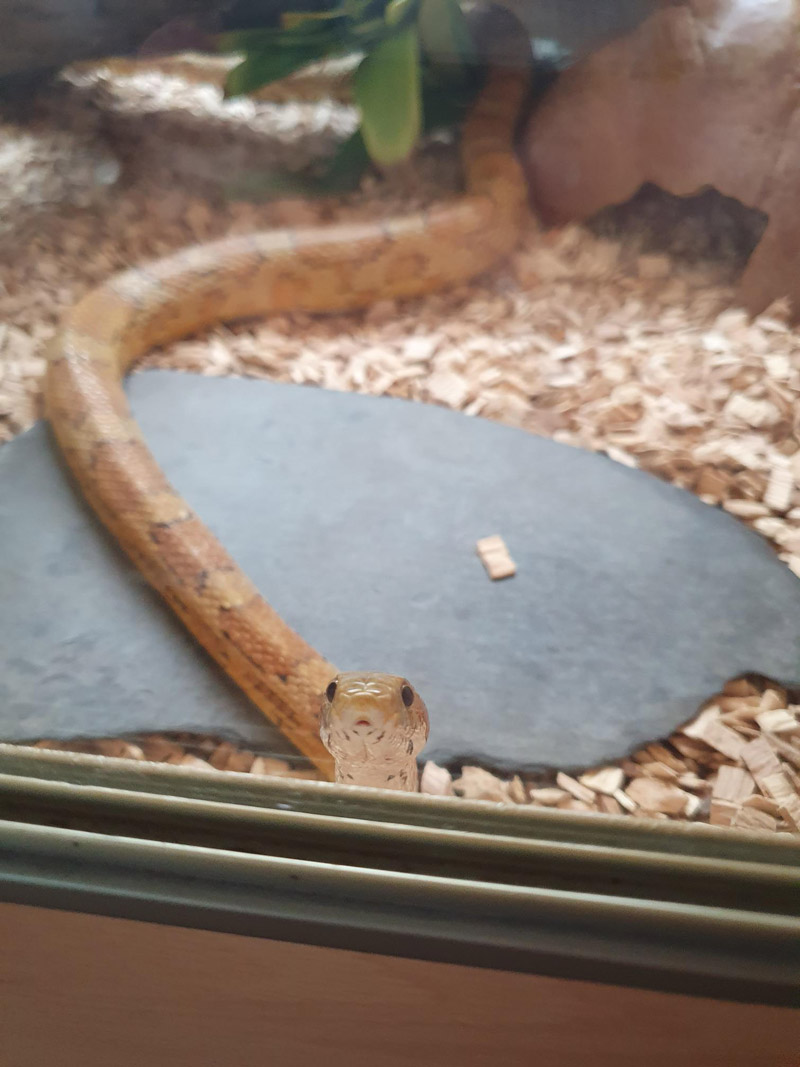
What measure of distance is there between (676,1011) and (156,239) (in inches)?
124

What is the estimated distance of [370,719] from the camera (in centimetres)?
131

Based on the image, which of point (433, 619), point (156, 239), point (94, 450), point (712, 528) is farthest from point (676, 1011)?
point (156, 239)

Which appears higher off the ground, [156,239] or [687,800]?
[156,239]

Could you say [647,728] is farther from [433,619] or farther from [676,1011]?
[676,1011]

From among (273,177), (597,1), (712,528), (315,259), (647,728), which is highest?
(597,1)

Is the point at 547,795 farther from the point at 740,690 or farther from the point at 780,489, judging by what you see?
the point at 780,489

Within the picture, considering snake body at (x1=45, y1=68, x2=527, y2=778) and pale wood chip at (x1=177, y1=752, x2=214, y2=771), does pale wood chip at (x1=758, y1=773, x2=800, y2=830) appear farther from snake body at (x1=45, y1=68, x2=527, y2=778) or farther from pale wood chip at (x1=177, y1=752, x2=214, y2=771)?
pale wood chip at (x1=177, y1=752, x2=214, y2=771)

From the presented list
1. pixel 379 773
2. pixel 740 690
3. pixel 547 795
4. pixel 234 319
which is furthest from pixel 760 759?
pixel 234 319

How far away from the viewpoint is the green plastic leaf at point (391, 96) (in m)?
2.50

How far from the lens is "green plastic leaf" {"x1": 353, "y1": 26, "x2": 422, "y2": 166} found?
2500 mm

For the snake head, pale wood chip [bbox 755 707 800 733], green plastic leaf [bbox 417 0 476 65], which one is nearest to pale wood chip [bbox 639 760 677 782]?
pale wood chip [bbox 755 707 800 733]

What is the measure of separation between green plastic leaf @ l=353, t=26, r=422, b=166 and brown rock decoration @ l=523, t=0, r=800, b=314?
715mm

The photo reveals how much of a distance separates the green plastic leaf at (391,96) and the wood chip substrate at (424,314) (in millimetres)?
196

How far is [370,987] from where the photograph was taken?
0.94 m
